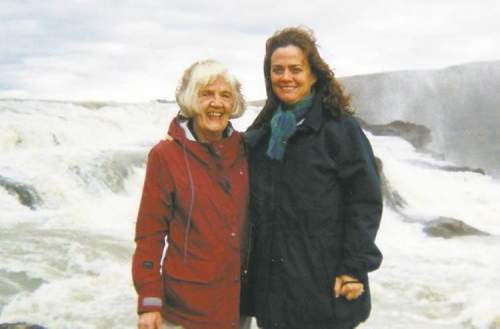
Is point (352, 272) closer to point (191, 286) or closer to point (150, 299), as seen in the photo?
point (191, 286)

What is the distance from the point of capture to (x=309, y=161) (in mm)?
2238

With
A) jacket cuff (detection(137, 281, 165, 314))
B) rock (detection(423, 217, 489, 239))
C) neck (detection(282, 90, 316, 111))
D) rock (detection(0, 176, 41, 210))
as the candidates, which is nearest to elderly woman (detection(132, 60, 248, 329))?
A: jacket cuff (detection(137, 281, 165, 314))

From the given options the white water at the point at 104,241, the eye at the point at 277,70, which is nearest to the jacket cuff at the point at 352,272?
the eye at the point at 277,70

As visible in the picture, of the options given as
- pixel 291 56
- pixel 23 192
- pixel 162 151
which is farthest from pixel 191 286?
pixel 23 192

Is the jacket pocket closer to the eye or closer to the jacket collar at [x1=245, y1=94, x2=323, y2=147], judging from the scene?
the jacket collar at [x1=245, y1=94, x2=323, y2=147]

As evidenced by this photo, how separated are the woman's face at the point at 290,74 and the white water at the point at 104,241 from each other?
3.24 metres

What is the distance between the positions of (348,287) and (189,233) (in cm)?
53

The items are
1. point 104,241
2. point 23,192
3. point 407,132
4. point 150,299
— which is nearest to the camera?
point 150,299

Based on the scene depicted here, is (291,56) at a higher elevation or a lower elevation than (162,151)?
higher

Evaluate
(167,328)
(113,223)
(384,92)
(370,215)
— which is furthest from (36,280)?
(384,92)

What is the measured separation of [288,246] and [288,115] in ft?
1.37

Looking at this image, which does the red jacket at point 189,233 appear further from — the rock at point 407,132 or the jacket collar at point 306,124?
the rock at point 407,132

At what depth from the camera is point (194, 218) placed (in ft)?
7.15

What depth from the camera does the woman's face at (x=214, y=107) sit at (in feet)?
7.33
